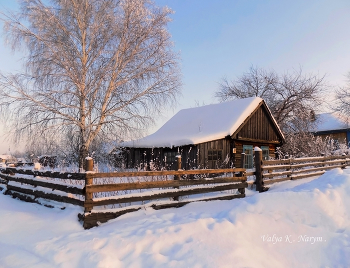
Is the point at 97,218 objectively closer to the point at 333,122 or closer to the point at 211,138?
the point at 211,138

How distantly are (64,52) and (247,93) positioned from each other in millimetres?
23875

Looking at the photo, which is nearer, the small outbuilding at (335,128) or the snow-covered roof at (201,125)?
the snow-covered roof at (201,125)

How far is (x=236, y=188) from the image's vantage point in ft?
27.5

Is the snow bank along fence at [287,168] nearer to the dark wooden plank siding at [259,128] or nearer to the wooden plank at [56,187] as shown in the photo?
the dark wooden plank siding at [259,128]

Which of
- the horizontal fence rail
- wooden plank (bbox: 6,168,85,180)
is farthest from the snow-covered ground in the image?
the horizontal fence rail

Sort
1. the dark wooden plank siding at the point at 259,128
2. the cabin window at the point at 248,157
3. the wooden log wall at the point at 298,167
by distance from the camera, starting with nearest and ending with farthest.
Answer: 1. the wooden log wall at the point at 298,167
2. the dark wooden plank siding at the point at 259,128
3. the cabin window at the point at 248,157

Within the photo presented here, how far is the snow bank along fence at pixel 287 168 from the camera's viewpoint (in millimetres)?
9750

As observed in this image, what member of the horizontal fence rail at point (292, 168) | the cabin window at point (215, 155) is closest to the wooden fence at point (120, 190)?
the horizontal fence rail at point (292, 168)

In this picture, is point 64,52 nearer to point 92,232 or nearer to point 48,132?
point 48,132

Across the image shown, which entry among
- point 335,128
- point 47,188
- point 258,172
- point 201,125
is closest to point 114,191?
point 47,188

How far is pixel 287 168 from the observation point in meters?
11.6

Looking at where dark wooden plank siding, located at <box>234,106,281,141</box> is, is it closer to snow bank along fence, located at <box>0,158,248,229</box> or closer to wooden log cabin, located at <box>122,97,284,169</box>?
wooden log cabin, located at <box>122,97,284,169</box>

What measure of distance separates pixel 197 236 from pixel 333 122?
118 feet

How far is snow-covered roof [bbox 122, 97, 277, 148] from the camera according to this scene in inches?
619
